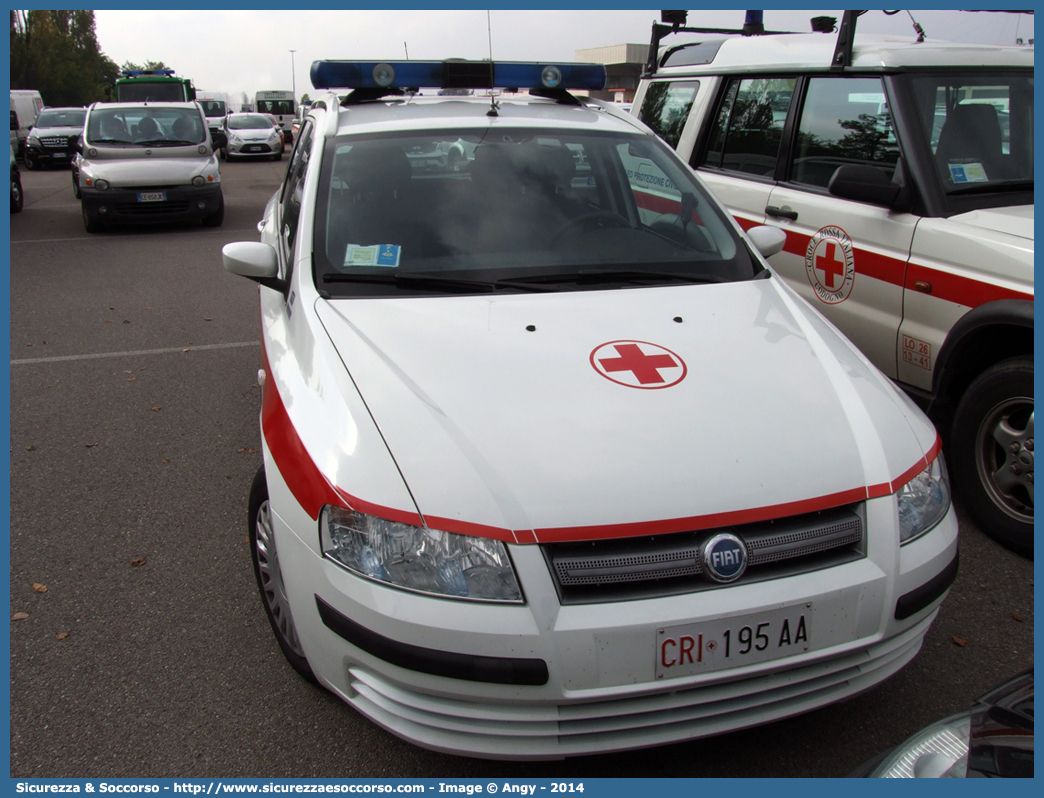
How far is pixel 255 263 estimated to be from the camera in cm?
315

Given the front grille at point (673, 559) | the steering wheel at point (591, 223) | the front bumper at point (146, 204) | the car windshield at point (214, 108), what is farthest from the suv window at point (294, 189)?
the car windshield at point (214, 108)

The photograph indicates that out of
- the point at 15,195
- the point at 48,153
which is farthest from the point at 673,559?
the point at 48,153

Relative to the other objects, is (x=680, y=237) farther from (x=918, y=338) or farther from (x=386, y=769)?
(x=386, y=769)

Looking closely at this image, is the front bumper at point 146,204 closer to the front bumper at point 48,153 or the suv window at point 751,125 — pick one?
the suv window at point 751,125

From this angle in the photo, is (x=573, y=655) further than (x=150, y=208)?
No

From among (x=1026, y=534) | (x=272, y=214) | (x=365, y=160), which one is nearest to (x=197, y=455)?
(x=272, y=214)

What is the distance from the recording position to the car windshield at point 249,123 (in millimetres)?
28067

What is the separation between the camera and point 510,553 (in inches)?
80.4

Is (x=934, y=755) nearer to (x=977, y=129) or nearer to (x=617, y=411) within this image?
(x=617, y=411)

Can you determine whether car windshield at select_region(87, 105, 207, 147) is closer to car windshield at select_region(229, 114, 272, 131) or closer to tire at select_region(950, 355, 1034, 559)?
tire at select_region(950, 355, 1034, 559)

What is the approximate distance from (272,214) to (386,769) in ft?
11.4

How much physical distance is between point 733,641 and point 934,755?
52cm

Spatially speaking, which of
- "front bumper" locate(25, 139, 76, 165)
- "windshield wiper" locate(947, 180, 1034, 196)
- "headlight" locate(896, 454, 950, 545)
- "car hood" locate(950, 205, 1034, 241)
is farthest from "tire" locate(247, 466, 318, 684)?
"front bumper" locate(25, 139, 76, 165)

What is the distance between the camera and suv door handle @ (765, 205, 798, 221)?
452 centimetres
